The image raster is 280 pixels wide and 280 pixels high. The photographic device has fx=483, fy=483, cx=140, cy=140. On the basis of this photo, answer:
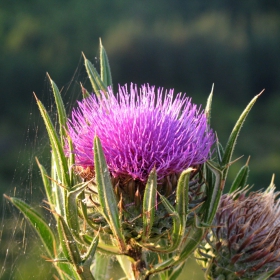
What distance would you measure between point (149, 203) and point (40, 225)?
0.38 metres

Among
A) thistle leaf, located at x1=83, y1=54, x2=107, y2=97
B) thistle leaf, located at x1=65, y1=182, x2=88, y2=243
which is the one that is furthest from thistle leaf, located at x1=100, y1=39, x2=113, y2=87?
thistle leaf, located at x1=65, y1=182, x2=88, y2=243

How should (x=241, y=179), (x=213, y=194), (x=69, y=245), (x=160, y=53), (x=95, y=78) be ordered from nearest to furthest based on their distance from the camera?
(x=69, y=245), (x=213, y=194), (x=95, y=78), (x=241, y=179), (x=160, y=53)

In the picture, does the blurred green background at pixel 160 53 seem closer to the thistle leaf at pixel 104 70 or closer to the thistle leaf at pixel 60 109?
the thistle leaf at pixel 104 70

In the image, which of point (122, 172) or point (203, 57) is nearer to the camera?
point (122, 172)

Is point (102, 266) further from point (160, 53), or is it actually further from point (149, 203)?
point (160, 53)

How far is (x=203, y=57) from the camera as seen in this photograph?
63.9 feet

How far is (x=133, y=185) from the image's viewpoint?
4.72 ft

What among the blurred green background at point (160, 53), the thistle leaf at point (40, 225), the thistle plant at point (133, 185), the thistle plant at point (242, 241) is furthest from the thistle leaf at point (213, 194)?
the blurred green background at point (160, 53)

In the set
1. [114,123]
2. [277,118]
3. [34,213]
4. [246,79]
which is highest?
[246,79]

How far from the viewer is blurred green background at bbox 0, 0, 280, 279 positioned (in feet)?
56.0

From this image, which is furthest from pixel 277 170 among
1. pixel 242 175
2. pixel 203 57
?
pixel 242 175

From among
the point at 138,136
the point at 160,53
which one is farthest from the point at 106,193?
the point at 160,53

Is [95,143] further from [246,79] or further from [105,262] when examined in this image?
[246,79]

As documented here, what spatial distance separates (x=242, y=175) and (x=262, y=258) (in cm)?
30
